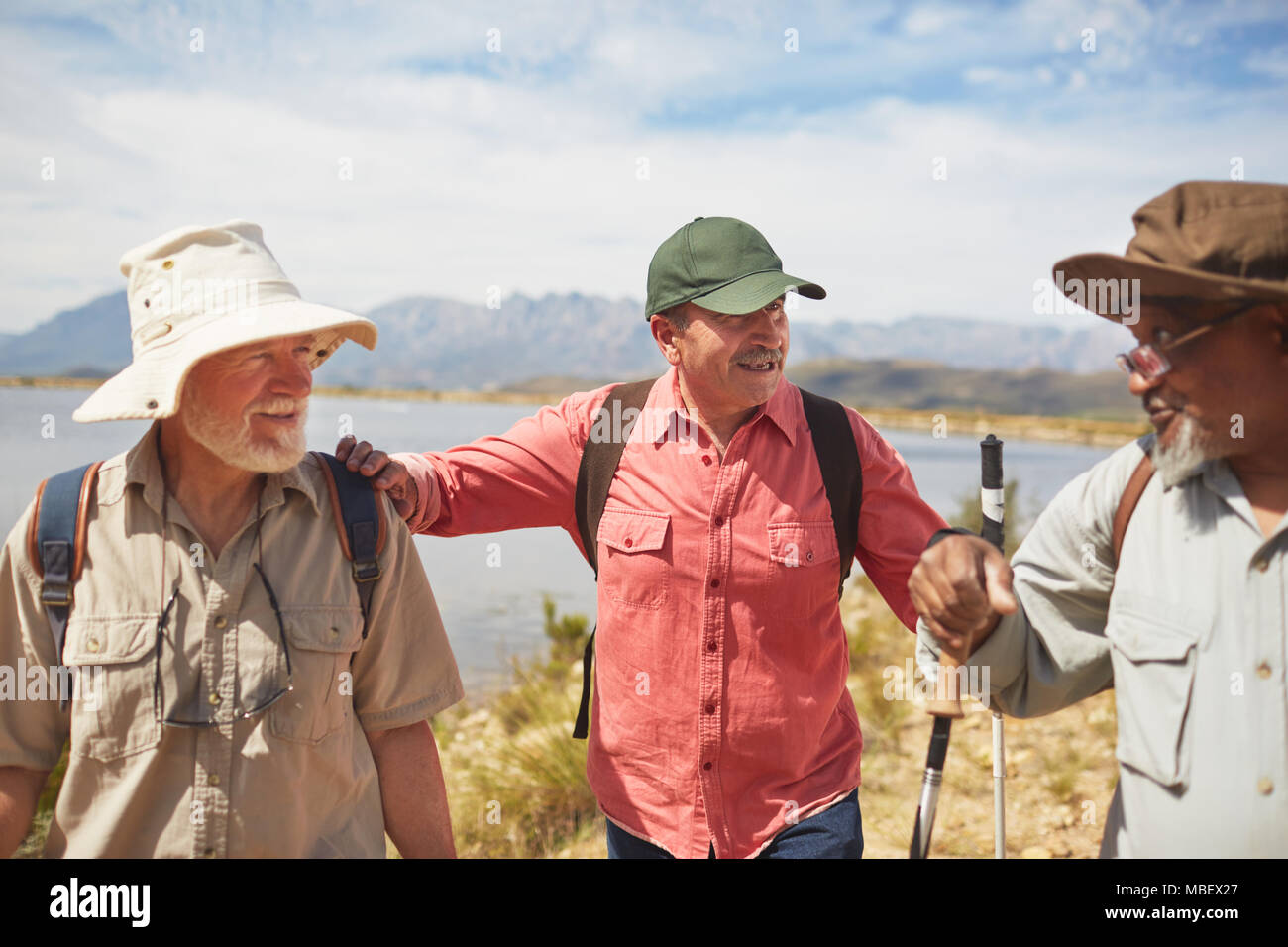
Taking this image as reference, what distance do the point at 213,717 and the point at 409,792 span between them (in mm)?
560

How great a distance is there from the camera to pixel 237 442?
7.16ft

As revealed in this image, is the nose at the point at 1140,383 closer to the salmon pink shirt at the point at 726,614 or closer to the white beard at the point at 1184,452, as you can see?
the white beard at the point at 1184,452

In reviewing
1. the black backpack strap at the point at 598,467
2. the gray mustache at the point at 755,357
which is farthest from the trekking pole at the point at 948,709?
the black backpack strap at the point at 598,467

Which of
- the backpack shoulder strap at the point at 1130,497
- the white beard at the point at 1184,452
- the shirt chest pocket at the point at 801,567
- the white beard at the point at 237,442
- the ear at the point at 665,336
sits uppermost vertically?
the ear at the point at 665,336

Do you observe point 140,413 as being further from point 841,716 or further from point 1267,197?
point 1267,197

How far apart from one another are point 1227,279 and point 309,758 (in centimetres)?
214

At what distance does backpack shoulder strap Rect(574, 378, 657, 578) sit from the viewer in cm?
290

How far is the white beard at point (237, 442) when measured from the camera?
2184 millimetres

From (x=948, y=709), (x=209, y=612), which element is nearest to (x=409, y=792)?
(x=209, y=612)

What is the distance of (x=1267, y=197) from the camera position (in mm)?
1826

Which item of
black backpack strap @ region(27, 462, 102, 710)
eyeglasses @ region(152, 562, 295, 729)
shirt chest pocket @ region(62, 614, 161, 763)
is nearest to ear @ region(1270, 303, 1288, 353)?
eyeglasses @ region(152, 562, 295, 729)

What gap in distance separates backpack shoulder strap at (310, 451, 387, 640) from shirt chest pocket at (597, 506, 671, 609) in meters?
0.69

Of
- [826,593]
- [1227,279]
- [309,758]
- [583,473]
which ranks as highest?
[1227,279]
